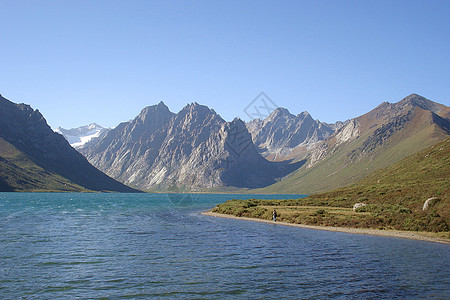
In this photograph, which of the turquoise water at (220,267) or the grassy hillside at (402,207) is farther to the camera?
the grassy hillside at (402,207)

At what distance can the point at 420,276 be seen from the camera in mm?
30500

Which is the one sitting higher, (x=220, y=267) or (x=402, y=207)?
(x=402, y=207)

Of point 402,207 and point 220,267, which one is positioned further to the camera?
point 402,207

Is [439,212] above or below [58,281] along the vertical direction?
above

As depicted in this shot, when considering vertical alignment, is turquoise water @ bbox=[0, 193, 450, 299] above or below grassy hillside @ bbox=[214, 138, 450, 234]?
below

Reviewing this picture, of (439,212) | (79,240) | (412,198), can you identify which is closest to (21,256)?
(79,240)

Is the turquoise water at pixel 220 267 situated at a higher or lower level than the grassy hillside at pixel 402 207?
lower

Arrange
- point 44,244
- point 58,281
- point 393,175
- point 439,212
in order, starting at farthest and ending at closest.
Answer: point 393,175 → point 439,212 → point 44,244 → point 58,281

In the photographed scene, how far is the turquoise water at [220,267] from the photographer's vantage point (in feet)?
86.2

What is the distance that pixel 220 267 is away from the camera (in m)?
34.3

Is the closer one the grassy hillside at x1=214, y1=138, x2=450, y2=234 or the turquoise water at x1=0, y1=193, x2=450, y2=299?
the turquoise water at x1=0, y1=193, x2=450, y2=299

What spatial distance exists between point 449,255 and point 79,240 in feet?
157

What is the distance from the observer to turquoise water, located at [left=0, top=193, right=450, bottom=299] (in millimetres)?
26281

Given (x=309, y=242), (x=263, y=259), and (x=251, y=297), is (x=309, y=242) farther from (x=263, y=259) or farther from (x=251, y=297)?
(x=251, y=297)
